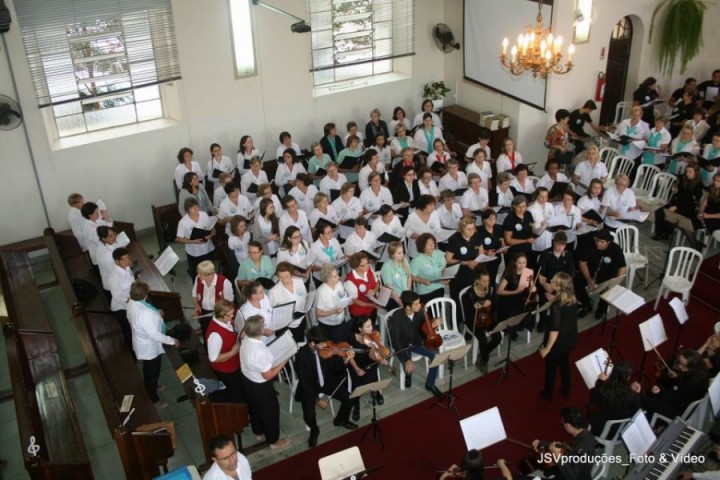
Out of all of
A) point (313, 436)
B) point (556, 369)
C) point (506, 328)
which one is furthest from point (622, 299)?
point (313, 436)

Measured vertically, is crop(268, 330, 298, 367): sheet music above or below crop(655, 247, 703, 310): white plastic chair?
above

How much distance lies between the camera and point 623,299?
716cm

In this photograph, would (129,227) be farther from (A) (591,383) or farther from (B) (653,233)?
(B) (653,233)

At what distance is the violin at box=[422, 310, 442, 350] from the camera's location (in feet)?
22.0

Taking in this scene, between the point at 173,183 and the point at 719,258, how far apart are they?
27.0ft

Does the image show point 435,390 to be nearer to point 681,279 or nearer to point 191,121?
point 681,279

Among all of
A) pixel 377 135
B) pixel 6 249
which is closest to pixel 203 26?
pixel 377 135

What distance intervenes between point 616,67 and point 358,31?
4.99 meters

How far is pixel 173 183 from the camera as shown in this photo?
35.6 feet

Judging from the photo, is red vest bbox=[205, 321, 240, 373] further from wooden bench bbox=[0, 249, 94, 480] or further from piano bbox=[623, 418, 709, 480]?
piano bbox=[623, 418, 709, 480]

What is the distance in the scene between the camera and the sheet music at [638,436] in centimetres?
526

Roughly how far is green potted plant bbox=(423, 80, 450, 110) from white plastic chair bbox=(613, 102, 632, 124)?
10.5ft

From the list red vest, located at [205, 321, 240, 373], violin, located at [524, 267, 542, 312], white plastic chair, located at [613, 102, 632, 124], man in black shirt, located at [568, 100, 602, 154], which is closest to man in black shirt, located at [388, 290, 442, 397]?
violin, located at [524, 267, 542, 312]

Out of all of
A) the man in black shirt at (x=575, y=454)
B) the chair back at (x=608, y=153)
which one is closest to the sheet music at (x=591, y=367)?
the man in black shirt at (x=575, y=454)
